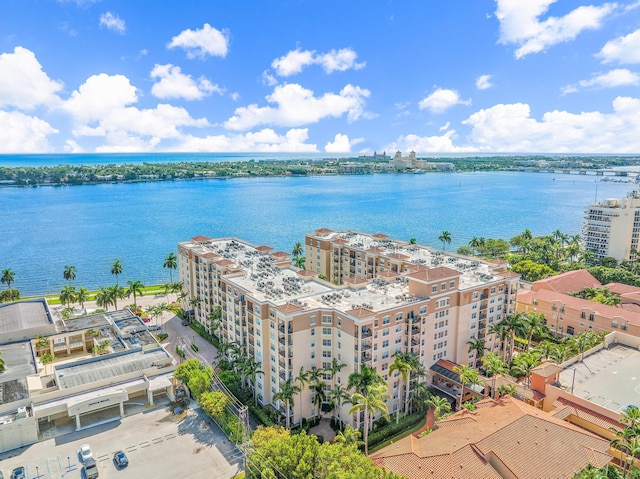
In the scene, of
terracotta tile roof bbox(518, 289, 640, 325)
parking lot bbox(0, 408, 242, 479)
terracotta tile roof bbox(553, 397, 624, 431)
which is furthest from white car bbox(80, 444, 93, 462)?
terracotta tile roof bbox(518, 289, 640, 325)

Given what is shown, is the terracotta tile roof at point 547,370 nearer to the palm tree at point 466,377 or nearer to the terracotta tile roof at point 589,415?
the terracotta tile roof at point 589,415

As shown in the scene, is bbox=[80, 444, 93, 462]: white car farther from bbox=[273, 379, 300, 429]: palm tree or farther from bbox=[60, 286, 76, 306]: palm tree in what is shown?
bbox=[60, 286, 76, 306]: palm tree

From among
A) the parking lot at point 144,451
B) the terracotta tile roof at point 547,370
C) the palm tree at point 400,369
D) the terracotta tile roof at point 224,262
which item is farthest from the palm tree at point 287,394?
the terracotta tile roof at point 547,370

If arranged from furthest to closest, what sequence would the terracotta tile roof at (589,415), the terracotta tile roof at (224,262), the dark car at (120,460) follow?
the terracotta tile roof at (224,262) → the terracotta tile roof at (589,415) → the dark car at (120,460)

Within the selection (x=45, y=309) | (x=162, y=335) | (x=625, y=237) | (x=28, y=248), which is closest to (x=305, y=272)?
(x=162, y=335)

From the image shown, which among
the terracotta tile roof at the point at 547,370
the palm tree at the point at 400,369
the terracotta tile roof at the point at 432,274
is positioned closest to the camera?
the palm tree at the point at 400,369

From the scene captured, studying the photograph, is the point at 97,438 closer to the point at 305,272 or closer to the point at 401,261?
the point at 305,272
